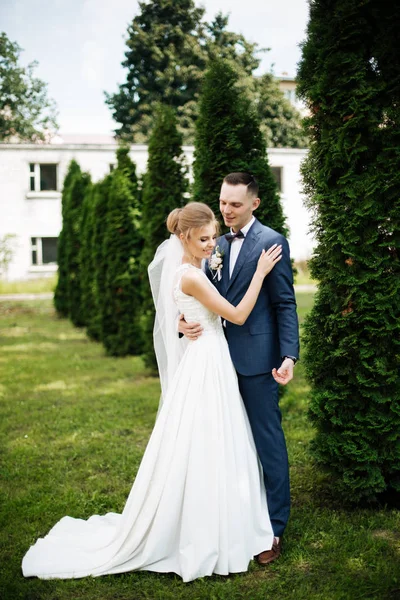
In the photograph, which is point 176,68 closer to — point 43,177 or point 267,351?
point 43,177

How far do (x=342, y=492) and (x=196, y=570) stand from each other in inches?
54.6

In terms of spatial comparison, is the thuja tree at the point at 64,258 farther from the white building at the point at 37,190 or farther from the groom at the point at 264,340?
the groom at the point at 264,340

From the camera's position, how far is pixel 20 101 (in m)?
42.2

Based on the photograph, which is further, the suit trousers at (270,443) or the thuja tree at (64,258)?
the thuja tree at (64,258)

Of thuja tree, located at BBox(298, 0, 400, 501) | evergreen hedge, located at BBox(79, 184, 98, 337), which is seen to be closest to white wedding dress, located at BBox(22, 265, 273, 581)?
thuja tree, located at BBox(298, 0, 400, 501)

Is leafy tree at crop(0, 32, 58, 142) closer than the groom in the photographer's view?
No

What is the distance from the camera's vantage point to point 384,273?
13.4ft

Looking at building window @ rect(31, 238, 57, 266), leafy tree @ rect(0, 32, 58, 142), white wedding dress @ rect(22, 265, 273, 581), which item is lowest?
building window @ rect(31, 238, 57, 266)

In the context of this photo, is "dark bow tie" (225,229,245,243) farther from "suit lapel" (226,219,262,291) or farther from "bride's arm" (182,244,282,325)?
"bride's arm" (182,244,282,325)

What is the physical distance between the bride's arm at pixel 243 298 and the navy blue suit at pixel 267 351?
0.28 feet

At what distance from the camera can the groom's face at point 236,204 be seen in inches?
150

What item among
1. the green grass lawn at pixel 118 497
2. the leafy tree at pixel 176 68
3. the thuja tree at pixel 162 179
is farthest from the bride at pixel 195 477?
the leafy tree at pixel 176 68

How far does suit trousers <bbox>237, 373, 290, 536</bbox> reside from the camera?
12.2ft

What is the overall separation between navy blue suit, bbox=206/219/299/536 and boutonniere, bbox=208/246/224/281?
0.40 ft
